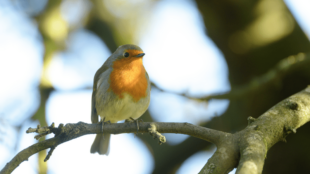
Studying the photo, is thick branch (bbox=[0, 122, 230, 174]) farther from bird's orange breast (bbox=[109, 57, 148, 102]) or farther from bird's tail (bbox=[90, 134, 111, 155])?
bird's tail (bbox=[90, 134, 111, 155])

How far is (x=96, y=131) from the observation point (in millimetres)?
2535

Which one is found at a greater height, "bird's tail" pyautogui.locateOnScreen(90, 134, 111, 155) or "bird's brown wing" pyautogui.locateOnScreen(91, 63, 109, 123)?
"bird's brown wing" pyautogui.locateOnScreen(91, 63, 109, 123)

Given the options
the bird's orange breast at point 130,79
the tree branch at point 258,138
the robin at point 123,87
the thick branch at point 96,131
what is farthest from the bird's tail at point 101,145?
the tree branch at point 258,138

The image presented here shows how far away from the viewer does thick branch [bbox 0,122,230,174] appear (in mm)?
2219

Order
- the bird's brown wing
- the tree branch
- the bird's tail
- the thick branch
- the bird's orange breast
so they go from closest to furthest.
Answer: the tree branch
the thick branch
the bird's orange breast
the bird's brown wing
the bird's tail

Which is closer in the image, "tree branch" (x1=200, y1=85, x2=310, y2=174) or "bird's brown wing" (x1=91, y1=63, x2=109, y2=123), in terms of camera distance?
"tree branch" (x1=200, y1=85, x2=310, y2=174)

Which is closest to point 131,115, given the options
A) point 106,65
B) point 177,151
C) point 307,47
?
point 106,65

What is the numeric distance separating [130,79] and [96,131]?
4.45 ft

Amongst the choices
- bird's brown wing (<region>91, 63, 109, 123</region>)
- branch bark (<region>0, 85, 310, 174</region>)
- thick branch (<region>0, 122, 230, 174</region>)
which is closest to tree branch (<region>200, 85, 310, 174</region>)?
branch bark (<region>0, 85, 310, 174</region>)

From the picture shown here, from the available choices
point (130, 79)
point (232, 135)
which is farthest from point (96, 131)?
point (130, 79)

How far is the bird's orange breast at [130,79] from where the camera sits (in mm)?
3723

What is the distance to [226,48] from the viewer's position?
4836 mm

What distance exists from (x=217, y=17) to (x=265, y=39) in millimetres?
852

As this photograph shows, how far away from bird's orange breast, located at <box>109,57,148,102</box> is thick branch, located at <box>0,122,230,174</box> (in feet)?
3.51
